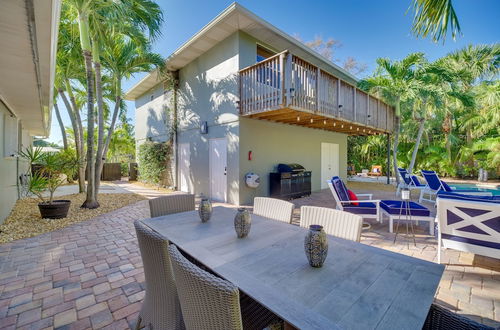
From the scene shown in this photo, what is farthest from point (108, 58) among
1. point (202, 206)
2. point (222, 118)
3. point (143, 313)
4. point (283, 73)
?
point (143, 313)

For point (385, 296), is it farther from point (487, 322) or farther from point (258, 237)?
point (487, 322)

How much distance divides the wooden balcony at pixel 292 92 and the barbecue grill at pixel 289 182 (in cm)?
170

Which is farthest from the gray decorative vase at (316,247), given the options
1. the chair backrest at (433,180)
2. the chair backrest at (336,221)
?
the chair backrest at (433,180)

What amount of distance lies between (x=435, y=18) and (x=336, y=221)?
2.02m

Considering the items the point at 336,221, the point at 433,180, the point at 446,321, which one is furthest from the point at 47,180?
the point at 433,180

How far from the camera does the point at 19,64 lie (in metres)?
3.27

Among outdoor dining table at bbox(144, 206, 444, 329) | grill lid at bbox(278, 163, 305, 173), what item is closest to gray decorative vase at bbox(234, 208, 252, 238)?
outdoor dining table at bbox(144, 206, 444, 329)

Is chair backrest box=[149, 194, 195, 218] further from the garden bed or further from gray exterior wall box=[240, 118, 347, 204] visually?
gray exterior wall box=[240, 118, 347, 204]

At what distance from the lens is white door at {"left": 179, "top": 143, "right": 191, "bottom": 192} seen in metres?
8.94

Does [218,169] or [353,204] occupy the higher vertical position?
[218,169]

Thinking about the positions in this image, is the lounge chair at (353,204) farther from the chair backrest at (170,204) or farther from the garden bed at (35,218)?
the garden bed at (35,218)

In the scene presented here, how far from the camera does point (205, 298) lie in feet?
3.01

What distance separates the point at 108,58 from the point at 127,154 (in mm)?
11462

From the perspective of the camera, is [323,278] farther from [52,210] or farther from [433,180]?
[433,180]
